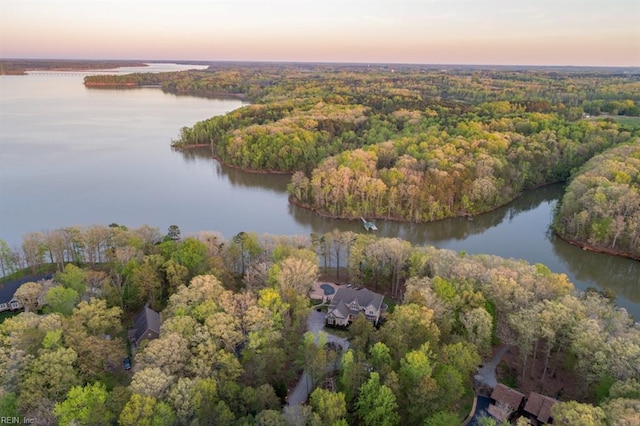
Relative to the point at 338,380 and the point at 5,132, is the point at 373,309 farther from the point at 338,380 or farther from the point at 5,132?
the point at 5,132

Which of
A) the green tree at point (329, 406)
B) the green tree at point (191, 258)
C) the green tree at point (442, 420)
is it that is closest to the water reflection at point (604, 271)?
the green tree at point (442, 420)

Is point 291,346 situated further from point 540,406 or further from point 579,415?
point 579,415

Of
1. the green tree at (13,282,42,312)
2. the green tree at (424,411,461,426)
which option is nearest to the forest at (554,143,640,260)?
the green tree at (424,411,461,426)

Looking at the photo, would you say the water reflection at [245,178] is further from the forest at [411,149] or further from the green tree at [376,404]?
the green tree at [376,404]

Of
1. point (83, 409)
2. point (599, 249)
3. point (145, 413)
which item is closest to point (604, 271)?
point (599, 249)

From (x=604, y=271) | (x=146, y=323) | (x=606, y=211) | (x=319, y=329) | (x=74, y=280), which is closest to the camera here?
(x=146, y=323)

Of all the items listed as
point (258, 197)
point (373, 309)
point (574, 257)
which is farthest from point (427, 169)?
point (373, 309)
